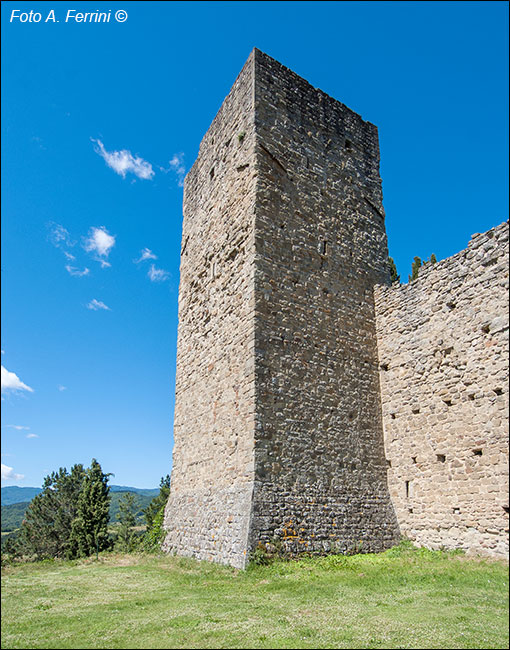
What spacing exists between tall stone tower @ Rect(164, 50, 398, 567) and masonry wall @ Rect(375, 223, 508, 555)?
608mm

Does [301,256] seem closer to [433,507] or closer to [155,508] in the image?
[433,507]

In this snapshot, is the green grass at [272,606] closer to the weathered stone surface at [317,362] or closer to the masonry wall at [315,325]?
the weathered stone surface at [317,362]

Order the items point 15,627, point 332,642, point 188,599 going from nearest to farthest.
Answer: point 15,627 < point 332,642 < point 188,599

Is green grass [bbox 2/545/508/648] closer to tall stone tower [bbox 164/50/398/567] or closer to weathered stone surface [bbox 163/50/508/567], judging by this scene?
weathered stone surface [bbox 163/50/508/567]

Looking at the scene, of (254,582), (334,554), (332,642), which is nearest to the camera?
(332,642)

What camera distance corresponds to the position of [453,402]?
9453mm

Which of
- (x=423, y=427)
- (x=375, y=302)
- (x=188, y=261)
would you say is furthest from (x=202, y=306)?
(x=423, y=427)

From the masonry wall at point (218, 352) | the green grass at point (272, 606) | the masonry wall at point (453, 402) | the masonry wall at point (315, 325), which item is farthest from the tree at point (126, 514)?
the masonry wall at point (453, 402)

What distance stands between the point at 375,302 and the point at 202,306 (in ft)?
14.6

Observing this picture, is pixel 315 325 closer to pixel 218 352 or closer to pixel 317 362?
pixel 317 362

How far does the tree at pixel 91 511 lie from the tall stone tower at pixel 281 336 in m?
4.67

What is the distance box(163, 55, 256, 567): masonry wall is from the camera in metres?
9.38

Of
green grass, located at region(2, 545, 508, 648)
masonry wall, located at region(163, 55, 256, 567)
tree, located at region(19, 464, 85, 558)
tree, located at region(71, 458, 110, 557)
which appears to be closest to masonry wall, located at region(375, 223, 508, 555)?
green grass, located at region(2, 545, 508, 648)

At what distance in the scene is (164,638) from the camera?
479 centimetres
